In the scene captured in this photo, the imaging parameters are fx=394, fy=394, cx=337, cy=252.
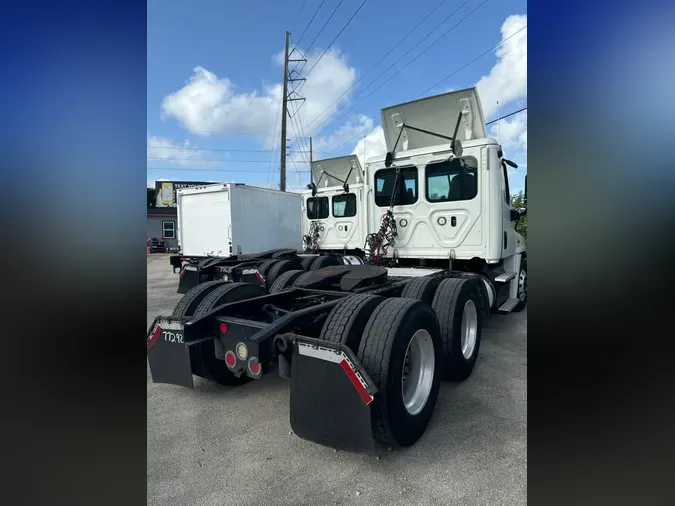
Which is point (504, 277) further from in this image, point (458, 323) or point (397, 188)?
point (458, 323)

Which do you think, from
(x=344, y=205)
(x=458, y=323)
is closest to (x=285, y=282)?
(x=458, y=323)

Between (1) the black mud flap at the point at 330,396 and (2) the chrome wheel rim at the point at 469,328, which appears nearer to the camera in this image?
(1) the black mud flap at the point at 330,396

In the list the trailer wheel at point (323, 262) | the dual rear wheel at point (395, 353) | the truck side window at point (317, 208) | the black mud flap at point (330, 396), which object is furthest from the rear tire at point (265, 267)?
the black mud flap at point (330, 396)

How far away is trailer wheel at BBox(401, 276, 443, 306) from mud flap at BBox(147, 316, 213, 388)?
7.57 ft

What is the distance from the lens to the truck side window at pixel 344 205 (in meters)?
9.48

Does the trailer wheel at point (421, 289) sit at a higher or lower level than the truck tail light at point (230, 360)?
higher

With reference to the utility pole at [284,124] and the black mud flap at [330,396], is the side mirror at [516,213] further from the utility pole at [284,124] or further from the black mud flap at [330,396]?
the utility pole at [284,124]

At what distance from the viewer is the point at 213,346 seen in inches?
141

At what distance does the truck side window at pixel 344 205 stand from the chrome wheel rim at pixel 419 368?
622 cm

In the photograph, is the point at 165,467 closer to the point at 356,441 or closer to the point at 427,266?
the point at 356,441

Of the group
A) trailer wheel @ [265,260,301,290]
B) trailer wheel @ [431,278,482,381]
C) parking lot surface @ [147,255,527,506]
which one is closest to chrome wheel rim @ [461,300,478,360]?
trailer wheel @ [431,278,482,381]
